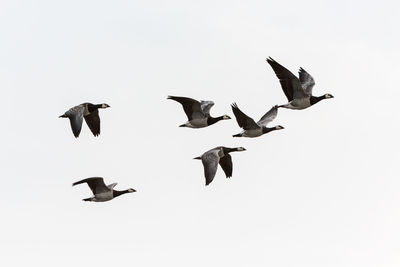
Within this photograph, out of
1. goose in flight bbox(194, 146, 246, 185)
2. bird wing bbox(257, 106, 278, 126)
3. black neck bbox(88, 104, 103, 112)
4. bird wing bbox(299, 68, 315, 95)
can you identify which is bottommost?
goose in flight bbox(194, 146, 246, 185)

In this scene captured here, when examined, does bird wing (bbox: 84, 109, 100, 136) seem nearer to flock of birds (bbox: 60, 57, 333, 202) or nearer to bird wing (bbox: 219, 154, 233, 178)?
flock of birds (bbox: 60, 57, 333, 202)

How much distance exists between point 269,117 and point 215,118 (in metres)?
2.95

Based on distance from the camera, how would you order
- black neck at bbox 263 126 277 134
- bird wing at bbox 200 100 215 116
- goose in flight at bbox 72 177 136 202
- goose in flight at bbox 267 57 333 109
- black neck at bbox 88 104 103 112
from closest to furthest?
1. goose in flight at bbox 72 177 136 202
2. goose in flight at bbox 267 57 333 109
3. black neck at bbox 88 104 103 112
4. black neck at bbox 263 126 277 134
5. bird wing at bbox 200 100 215 116

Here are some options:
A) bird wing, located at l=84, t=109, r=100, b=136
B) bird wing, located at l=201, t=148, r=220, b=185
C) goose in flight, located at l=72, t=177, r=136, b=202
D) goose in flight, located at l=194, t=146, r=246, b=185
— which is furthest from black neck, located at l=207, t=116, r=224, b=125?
goose in flight, located at l=72, t=177, r=136, b=202

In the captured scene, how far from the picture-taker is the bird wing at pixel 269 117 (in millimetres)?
62438

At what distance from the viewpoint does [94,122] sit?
2431 inches

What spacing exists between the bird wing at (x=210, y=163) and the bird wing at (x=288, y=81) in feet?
14.5

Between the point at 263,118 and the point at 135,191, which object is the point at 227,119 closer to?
the point at 263,118

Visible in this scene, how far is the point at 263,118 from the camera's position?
6291 cm

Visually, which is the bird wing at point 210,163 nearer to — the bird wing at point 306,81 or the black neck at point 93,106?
the bird wing at point 306,81

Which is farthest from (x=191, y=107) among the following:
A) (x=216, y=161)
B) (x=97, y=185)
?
(x=97, y=185)

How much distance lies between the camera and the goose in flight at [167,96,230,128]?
5988cm

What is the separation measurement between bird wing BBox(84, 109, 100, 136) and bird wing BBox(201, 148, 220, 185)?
6547mm

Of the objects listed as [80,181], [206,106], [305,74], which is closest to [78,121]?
[80,181]
